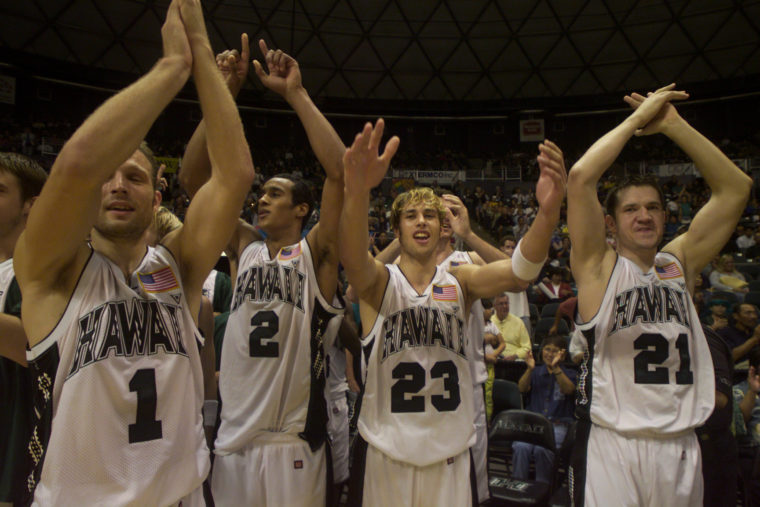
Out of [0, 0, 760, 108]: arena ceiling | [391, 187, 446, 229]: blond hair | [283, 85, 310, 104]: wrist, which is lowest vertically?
[391, 187, 446, 229]: blond hair

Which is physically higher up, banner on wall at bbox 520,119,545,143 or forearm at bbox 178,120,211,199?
banner on wall at bbox 520,119,545,143

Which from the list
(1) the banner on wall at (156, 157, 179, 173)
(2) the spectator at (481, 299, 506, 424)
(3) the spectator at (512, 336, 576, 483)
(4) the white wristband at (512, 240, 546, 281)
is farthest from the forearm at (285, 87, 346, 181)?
(1) the banner on wall at (156, 157, 179, 173)

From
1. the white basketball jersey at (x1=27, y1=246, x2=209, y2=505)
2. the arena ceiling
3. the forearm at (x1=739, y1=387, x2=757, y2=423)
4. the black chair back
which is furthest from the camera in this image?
the arena ceiling

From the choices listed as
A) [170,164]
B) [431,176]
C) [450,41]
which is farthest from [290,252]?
[450,41]

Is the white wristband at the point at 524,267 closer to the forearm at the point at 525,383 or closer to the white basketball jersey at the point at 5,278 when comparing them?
the white basketball jersey at the point at 5,278

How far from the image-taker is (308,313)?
310cm

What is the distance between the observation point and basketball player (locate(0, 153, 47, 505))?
2.40 metres

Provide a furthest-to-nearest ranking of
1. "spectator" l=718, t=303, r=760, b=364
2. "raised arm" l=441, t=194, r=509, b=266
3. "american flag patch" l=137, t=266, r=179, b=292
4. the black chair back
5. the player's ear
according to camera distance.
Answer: "spectator" l=718, t=303, r=760, b=364, the black chair back, "raised arm" l=441, t=194, r=509, b=266, the player's ear, "american flag patch" l=137, t=266, r=179, b=292

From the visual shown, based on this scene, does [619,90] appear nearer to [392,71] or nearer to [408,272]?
[392,71]

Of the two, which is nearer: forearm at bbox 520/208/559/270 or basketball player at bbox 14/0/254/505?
basketball player at bbox 14/0/254/505

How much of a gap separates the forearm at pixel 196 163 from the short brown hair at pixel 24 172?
2.26 feet

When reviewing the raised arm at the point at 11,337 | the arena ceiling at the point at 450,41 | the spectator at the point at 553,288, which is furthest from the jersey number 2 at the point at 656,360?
the arena ceiling at the point at 450,41

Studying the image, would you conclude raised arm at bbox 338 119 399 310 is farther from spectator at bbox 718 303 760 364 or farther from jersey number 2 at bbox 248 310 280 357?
spectator at bbox 718 303 760 364

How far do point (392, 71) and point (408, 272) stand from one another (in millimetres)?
23792
